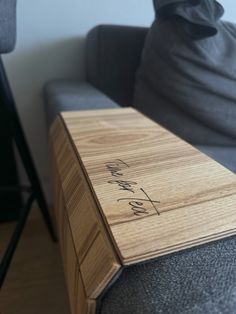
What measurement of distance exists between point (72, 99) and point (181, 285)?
0.64 m

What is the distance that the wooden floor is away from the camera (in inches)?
34.4

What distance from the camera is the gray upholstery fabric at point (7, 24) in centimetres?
53

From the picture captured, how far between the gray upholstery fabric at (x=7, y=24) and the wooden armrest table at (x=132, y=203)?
0.23 meters

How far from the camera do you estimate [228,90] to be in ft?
2.82

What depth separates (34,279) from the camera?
962 millimetres

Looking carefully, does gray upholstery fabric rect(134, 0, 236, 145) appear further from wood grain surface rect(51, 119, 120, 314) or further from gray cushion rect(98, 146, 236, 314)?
gray cushion rect(98, 146, 236, 314)

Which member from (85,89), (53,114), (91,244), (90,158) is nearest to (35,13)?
(85,89)

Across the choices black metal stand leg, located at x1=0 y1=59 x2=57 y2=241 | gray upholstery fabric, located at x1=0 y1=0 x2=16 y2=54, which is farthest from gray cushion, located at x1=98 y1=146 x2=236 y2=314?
black metal stand leg, located at x1=0 y1=59 x2=57 y2=241

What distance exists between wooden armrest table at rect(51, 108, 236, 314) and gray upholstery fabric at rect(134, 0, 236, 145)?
1.24 ft

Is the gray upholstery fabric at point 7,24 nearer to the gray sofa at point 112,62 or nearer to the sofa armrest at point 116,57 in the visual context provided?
the gray sofa at point 112,62

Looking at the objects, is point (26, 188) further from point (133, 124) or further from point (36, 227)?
point (133, 124)
